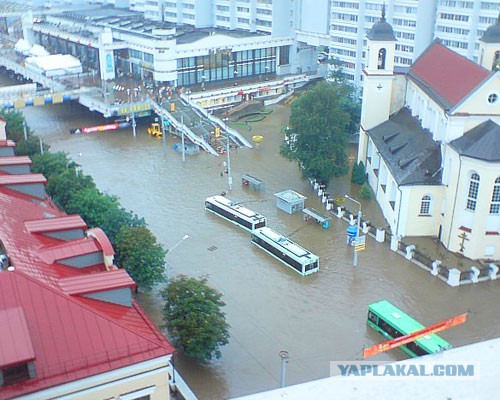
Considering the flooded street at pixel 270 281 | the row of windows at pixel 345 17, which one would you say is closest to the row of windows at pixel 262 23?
the row of windows at pixel 345 17

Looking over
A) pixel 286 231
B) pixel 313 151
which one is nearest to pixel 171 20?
pixel 313 151

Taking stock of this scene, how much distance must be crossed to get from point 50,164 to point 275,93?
43775mm

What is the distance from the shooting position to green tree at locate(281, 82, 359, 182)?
47031 mm

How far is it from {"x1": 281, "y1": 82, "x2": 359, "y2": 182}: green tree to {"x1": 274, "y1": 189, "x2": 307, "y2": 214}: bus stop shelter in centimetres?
303

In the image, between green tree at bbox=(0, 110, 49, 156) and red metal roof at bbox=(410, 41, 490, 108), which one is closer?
red metal roof at bbox=(410, 41, 490, 108)

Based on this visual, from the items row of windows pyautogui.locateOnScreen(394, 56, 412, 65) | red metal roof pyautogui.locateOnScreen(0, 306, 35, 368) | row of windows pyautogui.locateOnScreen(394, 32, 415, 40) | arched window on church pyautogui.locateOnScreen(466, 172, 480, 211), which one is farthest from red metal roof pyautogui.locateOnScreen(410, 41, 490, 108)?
red metal roof pyautogui.locateOnScreen(0, 306, 35, 368)

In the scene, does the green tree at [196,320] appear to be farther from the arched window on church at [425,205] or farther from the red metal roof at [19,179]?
the arched window on church at [425,205]

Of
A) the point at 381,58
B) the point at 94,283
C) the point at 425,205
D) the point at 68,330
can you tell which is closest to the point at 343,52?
the point at 381,58

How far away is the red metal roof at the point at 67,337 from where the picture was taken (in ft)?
63.9

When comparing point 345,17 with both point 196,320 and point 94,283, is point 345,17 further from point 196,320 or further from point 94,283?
point 94,283

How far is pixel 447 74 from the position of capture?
45625 millimetres

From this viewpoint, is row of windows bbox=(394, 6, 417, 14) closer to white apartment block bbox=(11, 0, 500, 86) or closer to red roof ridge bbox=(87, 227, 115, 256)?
white apartment block bbox=(11, 0, 500, 86)

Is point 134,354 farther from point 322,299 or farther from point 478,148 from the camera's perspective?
point 478,148

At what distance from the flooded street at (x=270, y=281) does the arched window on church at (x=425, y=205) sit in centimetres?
385
